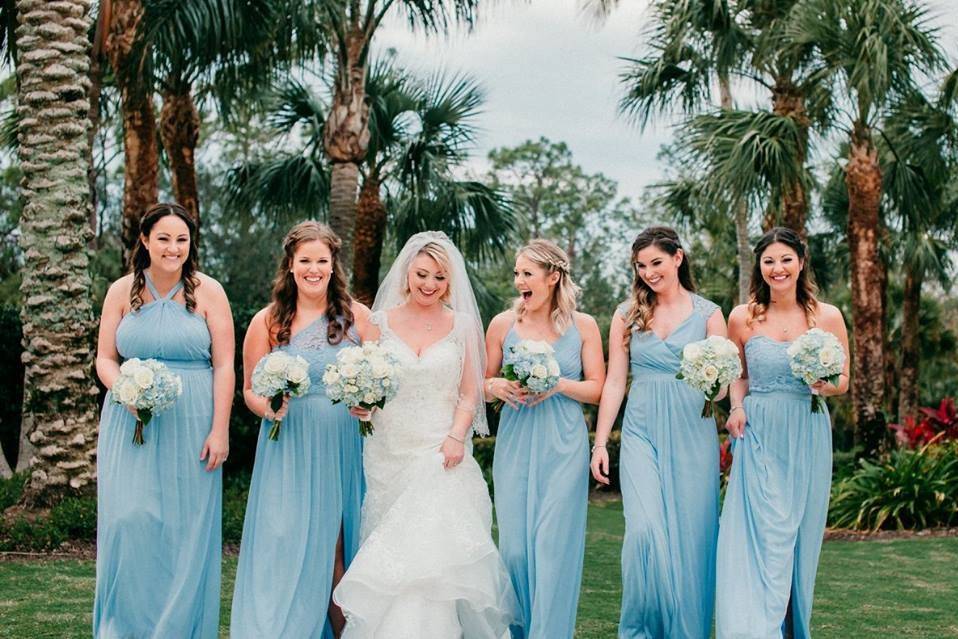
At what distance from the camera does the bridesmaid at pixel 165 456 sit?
17.0 feet

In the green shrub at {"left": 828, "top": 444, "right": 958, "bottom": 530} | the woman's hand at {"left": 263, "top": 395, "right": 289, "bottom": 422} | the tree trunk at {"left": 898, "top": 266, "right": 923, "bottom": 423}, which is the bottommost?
the green shrub at {"left": 828, "top": 444, "right": 958, "bottom": 530}

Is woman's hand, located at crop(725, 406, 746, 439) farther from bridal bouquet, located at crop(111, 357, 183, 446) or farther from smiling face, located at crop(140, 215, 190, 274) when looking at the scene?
smiling face, located at crop(140, 215, 190, 274)

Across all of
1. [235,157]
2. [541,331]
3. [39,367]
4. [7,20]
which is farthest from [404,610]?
[235,157]

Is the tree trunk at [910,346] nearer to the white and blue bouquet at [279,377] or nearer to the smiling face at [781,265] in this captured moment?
the smiling face at [781,265]

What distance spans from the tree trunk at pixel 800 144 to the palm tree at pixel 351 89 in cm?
433

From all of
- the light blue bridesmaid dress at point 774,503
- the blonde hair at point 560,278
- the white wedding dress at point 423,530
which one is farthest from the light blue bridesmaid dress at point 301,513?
the light blue bridesmaid dress at point 774,503

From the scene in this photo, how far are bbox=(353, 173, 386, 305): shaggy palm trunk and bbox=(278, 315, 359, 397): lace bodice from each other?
10744mm

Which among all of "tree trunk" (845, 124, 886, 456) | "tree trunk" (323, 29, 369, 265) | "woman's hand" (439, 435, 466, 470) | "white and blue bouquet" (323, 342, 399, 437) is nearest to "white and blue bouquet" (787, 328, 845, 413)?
"woman's hand" (439, 435, 466, 470)

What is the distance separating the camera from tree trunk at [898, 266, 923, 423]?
23.2 metres

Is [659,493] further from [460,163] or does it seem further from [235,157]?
[235,157]

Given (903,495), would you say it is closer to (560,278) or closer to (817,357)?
(817,357)

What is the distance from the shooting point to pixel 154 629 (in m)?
Answer: 5.19

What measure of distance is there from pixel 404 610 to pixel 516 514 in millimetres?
898

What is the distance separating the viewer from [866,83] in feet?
42.3
